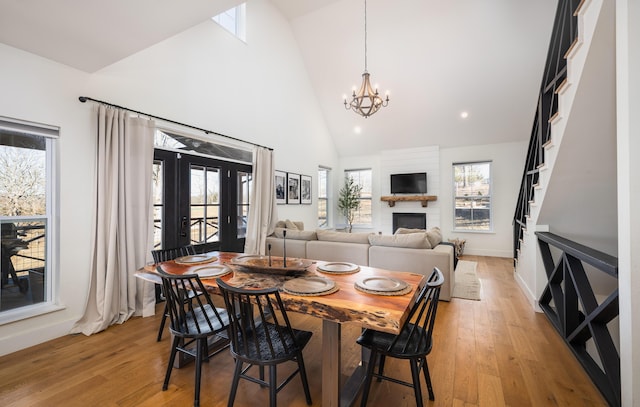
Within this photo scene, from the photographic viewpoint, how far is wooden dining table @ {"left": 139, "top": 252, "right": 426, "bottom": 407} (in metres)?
1.33

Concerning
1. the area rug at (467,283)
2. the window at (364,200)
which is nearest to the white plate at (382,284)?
the area rug at (467,283)

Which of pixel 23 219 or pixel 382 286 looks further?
pixel 23 219

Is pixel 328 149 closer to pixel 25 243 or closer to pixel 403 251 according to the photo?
pixel 403 251

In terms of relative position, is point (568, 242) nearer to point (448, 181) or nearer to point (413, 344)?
point (413, 344)

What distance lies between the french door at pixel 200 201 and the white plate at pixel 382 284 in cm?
289

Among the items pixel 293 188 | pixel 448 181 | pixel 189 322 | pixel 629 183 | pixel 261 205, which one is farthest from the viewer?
pixel 448 181

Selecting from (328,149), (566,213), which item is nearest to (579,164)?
(566,213)

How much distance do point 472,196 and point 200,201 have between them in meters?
6.16

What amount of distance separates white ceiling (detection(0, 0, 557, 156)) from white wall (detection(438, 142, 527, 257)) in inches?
9.6

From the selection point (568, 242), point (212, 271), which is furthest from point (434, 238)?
point (212, 271)

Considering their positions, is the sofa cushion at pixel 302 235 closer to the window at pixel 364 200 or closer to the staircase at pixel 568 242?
the staircase at pixel 568 242

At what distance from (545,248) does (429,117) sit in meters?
4.19

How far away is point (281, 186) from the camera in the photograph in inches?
224

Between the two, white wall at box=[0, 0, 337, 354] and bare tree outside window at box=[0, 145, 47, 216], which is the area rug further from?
bare tree outside window at box=[0, 145, 47, 216]
